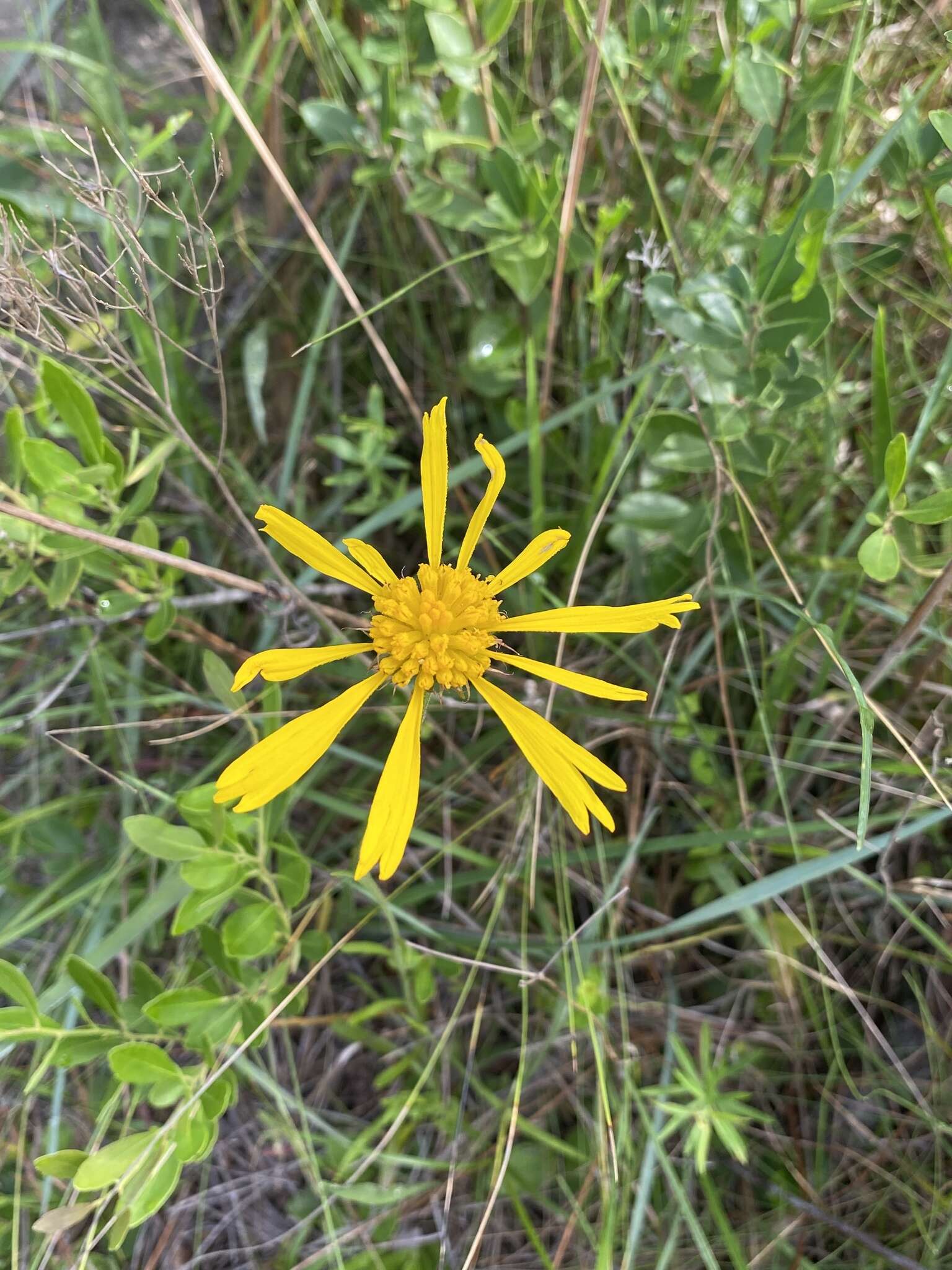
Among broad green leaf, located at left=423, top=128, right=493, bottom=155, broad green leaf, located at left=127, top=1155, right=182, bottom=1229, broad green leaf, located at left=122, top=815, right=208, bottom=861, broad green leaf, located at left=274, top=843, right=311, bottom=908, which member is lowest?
broad green leaf, located at left=127, top=1155, right=182, bottom=1229

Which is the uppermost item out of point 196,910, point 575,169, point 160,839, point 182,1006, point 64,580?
point 575,169

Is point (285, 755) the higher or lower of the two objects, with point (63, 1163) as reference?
higher

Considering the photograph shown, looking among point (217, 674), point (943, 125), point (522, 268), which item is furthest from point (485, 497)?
point (943, 125)

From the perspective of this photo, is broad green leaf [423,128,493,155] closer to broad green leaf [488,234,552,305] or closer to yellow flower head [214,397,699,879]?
broad green leaf [488,234,552,305]

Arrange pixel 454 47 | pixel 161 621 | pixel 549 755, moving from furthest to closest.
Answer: pixel 454 47, pixel 161 621, pixel 549 755

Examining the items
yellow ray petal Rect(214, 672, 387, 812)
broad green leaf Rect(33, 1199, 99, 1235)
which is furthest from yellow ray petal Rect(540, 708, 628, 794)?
broad green leaf Rect(33, 1199, 99, 1235)

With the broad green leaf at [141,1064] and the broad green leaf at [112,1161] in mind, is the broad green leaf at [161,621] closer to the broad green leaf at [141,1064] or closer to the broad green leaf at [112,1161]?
the broad green leaf at [141,1064]

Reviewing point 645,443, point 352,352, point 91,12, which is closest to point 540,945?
point 645,443

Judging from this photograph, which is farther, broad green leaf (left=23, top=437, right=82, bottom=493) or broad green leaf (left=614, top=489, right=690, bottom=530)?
broad green leaf (left=614, top=489, right=690, bottom=530)

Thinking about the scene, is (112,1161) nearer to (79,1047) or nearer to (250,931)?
(79,1047)
